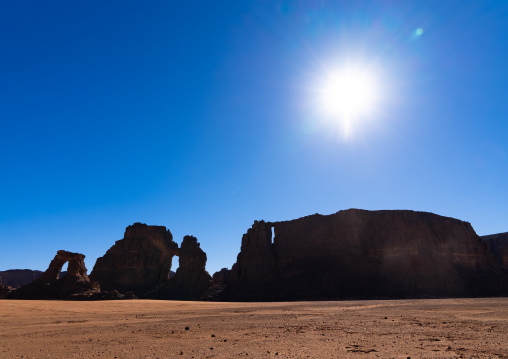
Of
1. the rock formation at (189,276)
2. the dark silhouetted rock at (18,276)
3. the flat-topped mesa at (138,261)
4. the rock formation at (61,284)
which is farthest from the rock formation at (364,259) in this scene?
the dark silhouetted rock at (18,276)

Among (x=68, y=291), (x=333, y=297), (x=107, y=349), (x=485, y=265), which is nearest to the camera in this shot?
(x=107, y=349)

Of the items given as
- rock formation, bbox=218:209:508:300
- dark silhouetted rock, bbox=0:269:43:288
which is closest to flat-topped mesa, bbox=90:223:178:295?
rock formation, bbox=218:209:508:300

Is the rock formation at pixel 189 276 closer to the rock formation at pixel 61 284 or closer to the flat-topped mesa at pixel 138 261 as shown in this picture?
the flat-topped mesa at pixel 138 261

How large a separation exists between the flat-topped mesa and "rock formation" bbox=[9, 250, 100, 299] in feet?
90.7

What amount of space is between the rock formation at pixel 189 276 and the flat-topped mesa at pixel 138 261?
601 cm

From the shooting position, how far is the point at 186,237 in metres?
71.6

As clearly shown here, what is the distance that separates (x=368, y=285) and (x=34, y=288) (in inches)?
1870

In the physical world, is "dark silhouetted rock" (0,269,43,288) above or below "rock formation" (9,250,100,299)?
above

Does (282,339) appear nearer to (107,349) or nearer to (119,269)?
(107,349)

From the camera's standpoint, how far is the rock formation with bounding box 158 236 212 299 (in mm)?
62906

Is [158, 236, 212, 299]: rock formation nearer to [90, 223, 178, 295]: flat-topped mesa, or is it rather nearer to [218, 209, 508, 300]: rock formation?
[90, 223, 178, 295]: flat-topped mesa

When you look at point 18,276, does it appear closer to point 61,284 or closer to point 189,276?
point 189,276

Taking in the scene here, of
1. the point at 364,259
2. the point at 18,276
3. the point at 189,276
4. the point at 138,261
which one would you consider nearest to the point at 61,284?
the point at 189,276

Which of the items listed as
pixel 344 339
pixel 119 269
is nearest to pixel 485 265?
pixel 344 339
